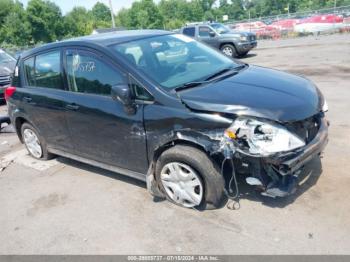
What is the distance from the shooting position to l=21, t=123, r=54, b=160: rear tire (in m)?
5.21

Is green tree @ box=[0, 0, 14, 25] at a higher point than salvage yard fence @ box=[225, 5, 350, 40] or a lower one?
higher

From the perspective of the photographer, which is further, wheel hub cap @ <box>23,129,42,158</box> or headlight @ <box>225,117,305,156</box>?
wheel hub cap @ <box>23,129,42,158</box>

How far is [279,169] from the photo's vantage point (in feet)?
10.2

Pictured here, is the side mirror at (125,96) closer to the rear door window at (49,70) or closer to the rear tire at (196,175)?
the rear tire at (196,175)

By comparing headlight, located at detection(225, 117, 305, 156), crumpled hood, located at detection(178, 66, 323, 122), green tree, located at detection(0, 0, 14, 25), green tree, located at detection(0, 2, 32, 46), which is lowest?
headlight, located at detection(225, 117, 305, 156)

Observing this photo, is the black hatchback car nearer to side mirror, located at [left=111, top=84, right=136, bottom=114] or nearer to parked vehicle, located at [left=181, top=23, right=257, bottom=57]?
side mirror, located at [left=111, top=84, right=136, bottom=114]

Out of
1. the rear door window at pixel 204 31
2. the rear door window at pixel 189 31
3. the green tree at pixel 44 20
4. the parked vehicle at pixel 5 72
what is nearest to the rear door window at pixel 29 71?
the parked vehicle at pixel 5 72

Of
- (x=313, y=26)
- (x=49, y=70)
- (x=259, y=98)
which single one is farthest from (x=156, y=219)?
(x=313, y=26)

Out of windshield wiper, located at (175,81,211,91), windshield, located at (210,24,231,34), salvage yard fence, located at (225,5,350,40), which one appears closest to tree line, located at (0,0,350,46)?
salvage yard fence, located at (225,5,350,40)

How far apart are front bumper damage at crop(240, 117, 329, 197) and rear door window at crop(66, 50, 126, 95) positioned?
163 centimetres

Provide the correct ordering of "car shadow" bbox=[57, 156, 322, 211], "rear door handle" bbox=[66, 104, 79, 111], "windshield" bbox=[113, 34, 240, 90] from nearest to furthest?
"car shadow" bbox=[57, 156, 322, 211], "windshield" bbox=[113, 34, 240, 90], "rear door handle" bbox=[66, 104, 79, 111]

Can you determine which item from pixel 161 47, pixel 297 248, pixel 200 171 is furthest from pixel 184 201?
pixel 161 47

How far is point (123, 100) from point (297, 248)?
2.10 m

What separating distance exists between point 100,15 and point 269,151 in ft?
380
